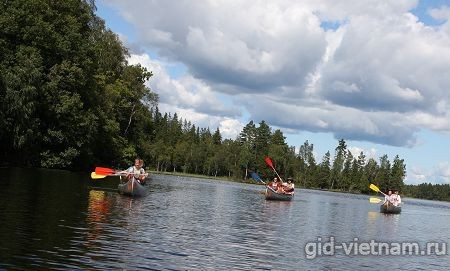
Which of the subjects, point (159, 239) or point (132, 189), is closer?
point (159, 239)

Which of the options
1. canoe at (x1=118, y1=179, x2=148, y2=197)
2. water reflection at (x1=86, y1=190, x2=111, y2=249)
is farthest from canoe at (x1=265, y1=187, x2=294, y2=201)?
water reflection at (x1=86, y1=190, x2=111, y2=249)

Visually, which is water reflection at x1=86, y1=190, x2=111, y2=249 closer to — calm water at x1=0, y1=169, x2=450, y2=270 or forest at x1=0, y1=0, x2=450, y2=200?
calm water at x1=0, y1=169, x2=450, y2=270

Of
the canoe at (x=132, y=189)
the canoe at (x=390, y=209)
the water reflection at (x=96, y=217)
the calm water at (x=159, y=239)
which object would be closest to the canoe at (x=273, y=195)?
the canoe at (x=390, y=209)

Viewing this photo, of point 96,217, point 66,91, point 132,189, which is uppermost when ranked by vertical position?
point 66,91

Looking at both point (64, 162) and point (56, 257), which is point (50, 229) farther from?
point (64, 162)

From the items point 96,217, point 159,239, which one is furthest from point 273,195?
point 159,239

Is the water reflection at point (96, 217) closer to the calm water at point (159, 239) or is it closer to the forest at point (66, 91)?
the calm water at point (159, 239)

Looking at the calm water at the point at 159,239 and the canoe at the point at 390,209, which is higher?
the canoe at the point at 390,209

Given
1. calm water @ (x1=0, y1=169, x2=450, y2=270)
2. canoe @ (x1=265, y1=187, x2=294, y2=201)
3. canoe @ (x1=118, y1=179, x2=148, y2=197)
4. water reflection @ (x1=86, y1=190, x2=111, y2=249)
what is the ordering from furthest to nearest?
canoe @ (x1=265, y1=187, x2=294, y2=201)
canoe @ (x1=118, y1=179, x2=148, y2=197)
water reflection @ (x1=86, y1=190, x2=111, y2=249)
calm water @ (x1=0, y1=169, x2=450, y2=270)

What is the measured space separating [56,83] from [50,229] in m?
41.1

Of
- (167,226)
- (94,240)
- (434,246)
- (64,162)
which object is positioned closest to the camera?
(94,240)

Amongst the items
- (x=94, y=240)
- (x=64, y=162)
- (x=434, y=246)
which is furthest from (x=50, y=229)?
(x=64, y=162)

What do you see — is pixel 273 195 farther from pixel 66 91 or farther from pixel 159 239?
pixel 159 239

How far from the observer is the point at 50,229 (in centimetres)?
1847
